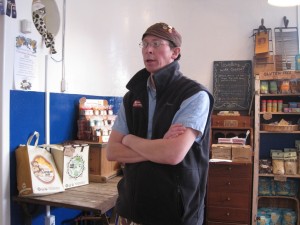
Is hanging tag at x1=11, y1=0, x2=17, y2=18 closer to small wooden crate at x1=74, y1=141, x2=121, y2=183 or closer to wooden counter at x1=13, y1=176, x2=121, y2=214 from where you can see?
small wooden crate at x1=74, y1=141, x2=121, y2=183

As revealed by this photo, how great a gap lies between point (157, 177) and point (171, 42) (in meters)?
0.63

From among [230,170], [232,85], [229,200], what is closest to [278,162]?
[230,170]

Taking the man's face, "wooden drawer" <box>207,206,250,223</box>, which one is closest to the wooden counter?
the man's face

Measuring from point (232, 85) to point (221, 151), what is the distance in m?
0.88

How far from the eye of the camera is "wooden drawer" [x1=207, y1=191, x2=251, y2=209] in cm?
322

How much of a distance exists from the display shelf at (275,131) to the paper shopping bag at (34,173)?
7.07 feet

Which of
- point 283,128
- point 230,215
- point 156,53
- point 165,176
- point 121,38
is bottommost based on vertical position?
point 230,215

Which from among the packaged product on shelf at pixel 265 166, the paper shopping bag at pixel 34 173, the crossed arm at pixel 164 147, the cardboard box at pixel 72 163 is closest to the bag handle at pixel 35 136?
the paper shopping bag at pixel 34 173

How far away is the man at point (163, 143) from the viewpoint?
1.27 meters

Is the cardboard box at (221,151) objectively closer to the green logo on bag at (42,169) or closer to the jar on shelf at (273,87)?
the jar on shelf at (273,87)

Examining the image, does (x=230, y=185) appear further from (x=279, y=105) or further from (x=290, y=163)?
(x=279, y=105)

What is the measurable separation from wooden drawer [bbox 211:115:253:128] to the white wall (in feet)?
1.83

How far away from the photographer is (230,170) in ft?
10.6

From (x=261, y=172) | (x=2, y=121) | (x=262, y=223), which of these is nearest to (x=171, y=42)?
(x=2, y=121)
